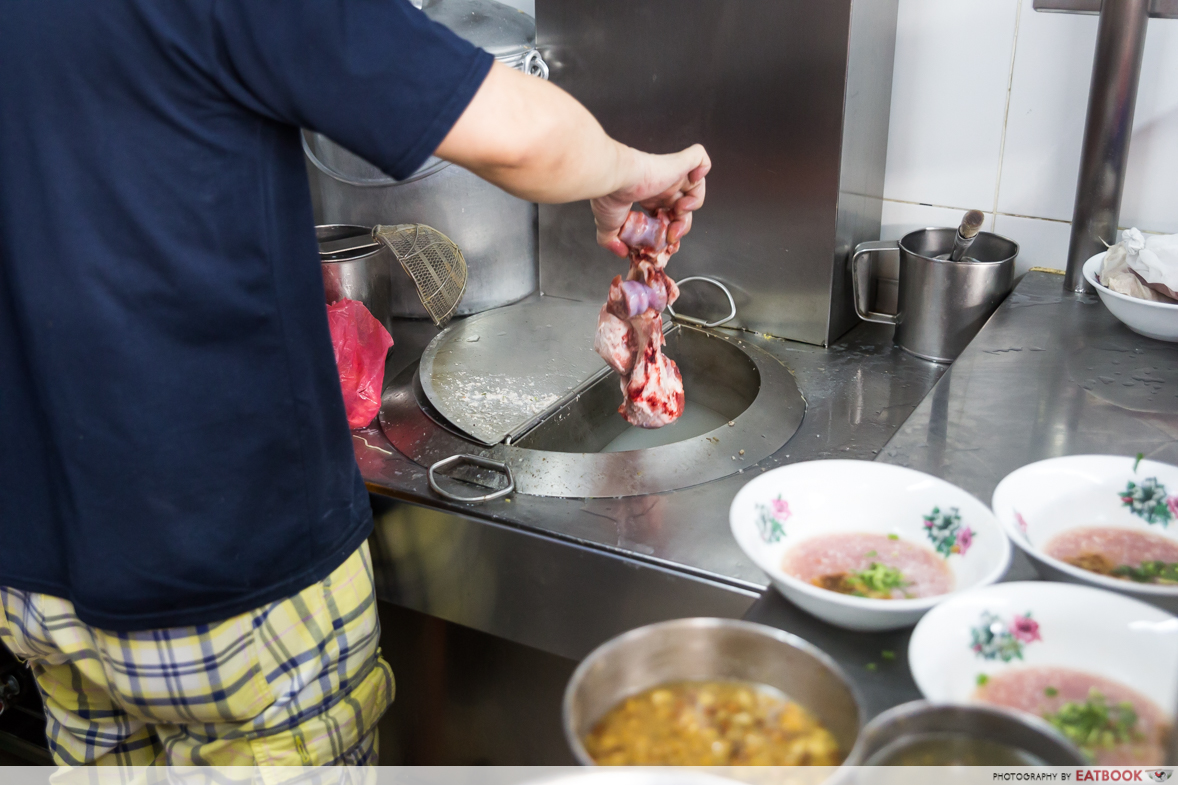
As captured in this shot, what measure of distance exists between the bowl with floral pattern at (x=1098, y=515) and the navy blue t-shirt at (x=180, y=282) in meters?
0.70

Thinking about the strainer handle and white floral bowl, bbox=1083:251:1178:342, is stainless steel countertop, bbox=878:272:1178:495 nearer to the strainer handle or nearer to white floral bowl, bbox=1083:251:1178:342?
white floral bowl, bbox=1083:251:1178:342

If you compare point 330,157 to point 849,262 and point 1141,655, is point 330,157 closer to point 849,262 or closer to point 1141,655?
point 849,262

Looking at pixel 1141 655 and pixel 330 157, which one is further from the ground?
pixel 330 157

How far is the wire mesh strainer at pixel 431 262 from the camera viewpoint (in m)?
2.03

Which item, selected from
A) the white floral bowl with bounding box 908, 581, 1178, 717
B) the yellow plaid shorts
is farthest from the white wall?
the white floral bowl with bounding box 908, 581, 1178, 717

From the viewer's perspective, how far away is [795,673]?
71cm

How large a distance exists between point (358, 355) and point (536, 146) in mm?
860

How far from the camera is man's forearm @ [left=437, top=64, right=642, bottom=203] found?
0.95 metres

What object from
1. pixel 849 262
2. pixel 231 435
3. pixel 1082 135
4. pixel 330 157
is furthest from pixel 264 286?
pixel 1082 135

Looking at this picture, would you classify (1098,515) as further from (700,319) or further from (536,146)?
(700,319)

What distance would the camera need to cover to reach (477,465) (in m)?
1.57

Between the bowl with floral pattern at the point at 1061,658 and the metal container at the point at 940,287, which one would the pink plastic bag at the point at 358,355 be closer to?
the metal container at the point at 940,287

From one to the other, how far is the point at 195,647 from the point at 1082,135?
173 centimetres

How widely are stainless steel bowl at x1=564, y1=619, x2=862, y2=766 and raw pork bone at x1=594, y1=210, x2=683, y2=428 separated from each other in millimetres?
903
